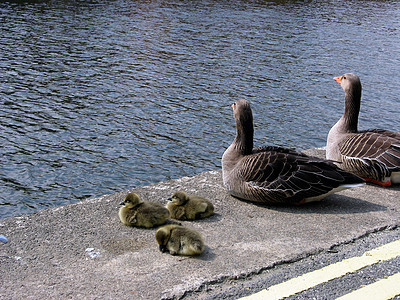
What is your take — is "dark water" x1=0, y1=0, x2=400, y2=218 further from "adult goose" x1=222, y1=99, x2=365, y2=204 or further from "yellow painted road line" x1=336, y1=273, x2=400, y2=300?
"yellow painted road line" x1=336, y1=273, x2=400, y2=300

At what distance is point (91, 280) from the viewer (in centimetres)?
441

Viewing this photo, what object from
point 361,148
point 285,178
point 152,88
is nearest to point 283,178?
point 285,178

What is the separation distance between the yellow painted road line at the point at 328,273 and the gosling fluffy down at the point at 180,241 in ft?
2.68

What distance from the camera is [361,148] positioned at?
7.02 m

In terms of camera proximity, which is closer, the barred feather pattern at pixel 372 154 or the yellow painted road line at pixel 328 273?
the yellow painted road line at pixel 328 273

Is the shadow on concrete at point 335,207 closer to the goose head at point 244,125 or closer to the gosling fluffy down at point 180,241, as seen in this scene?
the goose head at point 244,125

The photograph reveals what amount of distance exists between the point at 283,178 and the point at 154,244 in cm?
182

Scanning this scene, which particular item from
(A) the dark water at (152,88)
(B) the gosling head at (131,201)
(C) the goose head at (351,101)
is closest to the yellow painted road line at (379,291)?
(B) the gosling head at (131,201)

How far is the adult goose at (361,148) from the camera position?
267 inches

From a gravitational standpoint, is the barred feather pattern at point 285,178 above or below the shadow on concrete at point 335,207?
above

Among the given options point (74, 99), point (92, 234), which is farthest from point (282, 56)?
point (92, 234)

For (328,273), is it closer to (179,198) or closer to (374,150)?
(179,198)

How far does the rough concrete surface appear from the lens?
4352mm

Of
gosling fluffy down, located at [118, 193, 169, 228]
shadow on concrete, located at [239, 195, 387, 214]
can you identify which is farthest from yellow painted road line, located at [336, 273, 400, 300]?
gosling fluffy down, located at [118, 193, 169, 228]
